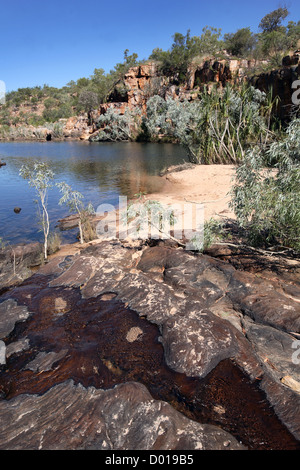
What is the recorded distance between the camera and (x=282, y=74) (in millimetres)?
26375

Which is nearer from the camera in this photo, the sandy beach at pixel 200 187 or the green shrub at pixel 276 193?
the green shrub at pixel 276 193

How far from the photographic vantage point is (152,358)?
4.16 meters

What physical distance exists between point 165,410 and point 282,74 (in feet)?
106

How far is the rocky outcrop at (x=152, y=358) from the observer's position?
2.84 meters

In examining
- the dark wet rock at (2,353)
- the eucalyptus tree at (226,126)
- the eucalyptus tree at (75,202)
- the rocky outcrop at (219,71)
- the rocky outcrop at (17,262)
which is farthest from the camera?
the rocky outcrop at (219,71)

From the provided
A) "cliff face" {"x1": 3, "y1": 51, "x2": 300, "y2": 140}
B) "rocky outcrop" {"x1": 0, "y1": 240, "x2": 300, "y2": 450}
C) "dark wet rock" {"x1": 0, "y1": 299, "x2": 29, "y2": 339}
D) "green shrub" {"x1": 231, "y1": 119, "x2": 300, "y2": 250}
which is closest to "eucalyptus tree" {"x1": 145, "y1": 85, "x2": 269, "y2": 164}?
"green shrub" {"x1": 231, "y1": 119, "x2": 300, "y2": 250}

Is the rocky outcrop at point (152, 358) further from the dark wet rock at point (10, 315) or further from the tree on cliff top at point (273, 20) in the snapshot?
the tree on cliff top at point (273, 20)

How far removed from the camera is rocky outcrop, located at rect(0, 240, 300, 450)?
2.84m

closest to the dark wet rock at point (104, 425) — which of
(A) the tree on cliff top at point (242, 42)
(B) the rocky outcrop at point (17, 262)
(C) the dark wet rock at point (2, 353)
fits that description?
(C) the dark wet rock at point (2, 353)

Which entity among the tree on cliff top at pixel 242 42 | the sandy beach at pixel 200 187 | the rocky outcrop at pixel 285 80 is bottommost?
the sandy beach at pixel 200 187

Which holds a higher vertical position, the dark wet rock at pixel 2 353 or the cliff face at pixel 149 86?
the cliff face at pixel 149 86

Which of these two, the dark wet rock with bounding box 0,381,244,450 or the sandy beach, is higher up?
the sandy beach

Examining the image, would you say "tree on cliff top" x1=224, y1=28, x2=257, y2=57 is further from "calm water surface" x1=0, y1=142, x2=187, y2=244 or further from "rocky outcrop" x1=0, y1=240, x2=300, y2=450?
"rocky outcrop" x1=0, y1=240, x2=300, y2=450

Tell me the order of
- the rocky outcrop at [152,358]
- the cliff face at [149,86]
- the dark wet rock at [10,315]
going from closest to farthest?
1. the rocky outcrop at [152,358]
2. the dark wet rock at [10,315]
3. the cliff face at [149,86]
